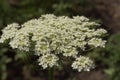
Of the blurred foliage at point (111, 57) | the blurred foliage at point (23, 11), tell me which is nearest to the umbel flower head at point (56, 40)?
the blurred foliage at point (111, 57)

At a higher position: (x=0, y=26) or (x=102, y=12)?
(x=102, y=12)

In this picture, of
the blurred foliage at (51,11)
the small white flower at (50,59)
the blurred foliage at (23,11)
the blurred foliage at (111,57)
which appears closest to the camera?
the small white flower at (50,59)

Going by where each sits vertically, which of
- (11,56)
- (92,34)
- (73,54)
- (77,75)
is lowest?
(73,54)

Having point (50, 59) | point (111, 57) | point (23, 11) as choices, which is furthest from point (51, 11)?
point (50, 59)

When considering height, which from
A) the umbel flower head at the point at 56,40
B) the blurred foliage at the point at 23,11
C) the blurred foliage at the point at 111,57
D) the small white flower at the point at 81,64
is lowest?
the small white flower at the point at 81,64

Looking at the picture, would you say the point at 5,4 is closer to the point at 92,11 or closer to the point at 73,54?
the point at 92,11

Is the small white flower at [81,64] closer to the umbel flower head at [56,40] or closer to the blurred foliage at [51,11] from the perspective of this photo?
the umbel flower head at [56,40]

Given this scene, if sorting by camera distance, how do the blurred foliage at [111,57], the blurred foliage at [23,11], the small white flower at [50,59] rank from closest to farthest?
1. the small white flower at [50,59]
2. the blurred foliage at [111,57]
3. the blurred foliage at [23,11]

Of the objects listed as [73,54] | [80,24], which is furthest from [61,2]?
[73,54]
